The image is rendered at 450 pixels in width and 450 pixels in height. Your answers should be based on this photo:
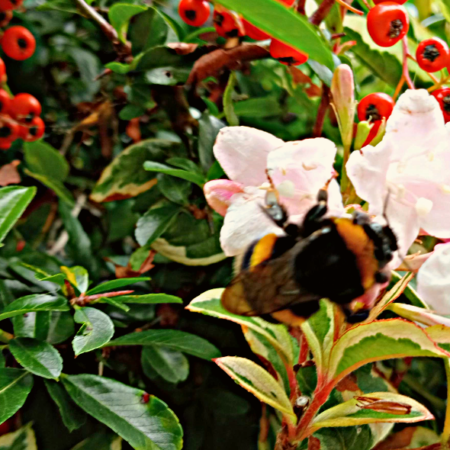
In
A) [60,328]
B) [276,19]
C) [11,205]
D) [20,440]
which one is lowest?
[20,440]

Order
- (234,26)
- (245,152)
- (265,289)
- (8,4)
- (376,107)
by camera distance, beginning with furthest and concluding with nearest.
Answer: (8,4) < (234,26) < (376,107) < (245,152) < (265,289)

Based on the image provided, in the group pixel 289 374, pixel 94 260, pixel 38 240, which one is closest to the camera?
pixel 289 374

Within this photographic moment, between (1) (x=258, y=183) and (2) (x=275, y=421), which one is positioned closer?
(1) (x=258, y=183)

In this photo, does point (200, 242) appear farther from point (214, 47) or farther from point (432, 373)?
point (432, 373)

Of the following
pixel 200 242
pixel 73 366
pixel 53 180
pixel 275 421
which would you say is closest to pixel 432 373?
pixel 275 421

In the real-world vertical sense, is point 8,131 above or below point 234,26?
below

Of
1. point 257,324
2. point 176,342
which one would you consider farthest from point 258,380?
point 176,342

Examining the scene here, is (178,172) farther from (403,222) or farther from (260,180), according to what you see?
(403,222)
